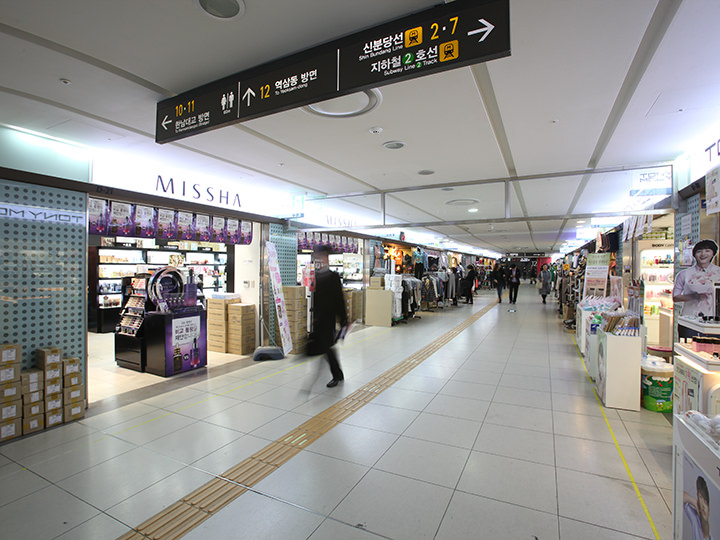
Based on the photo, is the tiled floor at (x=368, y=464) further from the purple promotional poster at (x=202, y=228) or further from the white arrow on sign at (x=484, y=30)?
the white arrow on sign at (x=484, y=30)

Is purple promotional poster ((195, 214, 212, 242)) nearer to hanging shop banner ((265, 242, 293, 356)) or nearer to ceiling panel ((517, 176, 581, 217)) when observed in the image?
hanging shop banner ((265, 242, 293, 356))

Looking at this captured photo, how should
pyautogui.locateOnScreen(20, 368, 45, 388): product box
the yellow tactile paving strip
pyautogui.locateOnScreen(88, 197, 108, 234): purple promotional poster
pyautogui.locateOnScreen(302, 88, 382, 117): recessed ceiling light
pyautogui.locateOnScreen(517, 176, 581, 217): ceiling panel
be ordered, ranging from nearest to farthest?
A: the yellow tactile paving strip < pyautogui.locateOnScreen(302, 88, 382, 117): recessed ceiling light < pyautogui.locateOnScreen(20, 368, 45, 388): product box < pyautogui.locateOnScreen(88, 197, 108, 234): purple promotional poster < pyautogui.locateOnScreen(517, 176, 581, 217): ceiling panel

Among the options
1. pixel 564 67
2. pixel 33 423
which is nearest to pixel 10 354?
pixel 33 423

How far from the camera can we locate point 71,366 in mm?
3855

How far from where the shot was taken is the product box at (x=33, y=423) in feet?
11.5

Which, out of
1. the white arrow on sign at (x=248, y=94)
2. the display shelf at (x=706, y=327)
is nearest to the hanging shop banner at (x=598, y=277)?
the display shelf at (x=706, y=327)

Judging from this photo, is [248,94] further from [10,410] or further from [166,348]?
[166,348]

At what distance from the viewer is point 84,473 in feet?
9.44

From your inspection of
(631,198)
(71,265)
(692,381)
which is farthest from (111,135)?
(631,198)

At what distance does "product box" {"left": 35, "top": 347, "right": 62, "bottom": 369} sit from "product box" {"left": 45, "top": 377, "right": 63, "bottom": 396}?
17cm

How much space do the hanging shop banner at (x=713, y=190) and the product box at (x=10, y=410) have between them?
22.9ft

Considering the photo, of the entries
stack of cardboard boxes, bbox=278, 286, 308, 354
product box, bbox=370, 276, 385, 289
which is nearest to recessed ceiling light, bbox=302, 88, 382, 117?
stack of cardboard boxes, bbox=278, 286, 308, 354

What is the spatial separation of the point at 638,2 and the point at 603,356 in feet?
12.6

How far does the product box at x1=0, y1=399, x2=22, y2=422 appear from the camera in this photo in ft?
11.0
